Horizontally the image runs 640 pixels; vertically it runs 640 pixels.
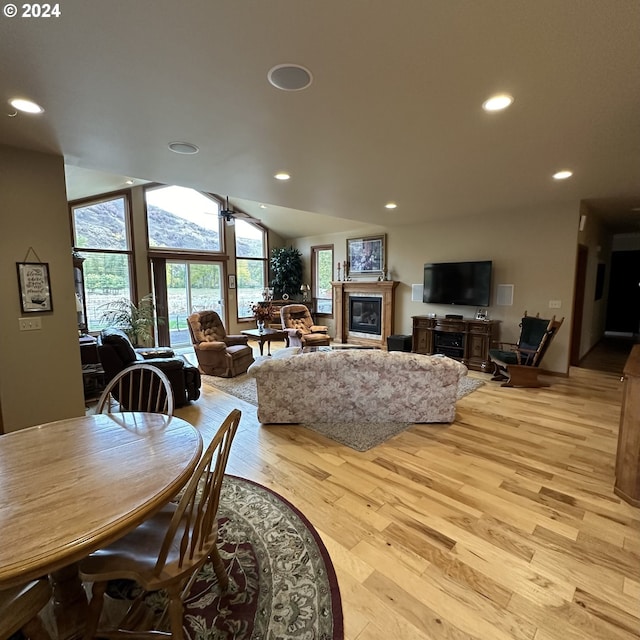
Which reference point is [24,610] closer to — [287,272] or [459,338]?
[459,338]

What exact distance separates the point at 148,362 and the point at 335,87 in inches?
131

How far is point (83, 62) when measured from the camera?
1.81m

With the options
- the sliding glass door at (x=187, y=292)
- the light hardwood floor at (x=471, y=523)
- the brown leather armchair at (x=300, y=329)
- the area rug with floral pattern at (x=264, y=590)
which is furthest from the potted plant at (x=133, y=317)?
the area rug with floral pattern at (x=264, y=590)

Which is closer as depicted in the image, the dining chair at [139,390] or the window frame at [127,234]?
the dining chair at [139,390]

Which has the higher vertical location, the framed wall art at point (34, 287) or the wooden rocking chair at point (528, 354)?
the framed wall art at point (34, 287)

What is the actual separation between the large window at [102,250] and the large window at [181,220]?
1.89 ft

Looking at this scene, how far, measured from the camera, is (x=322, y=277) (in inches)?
358

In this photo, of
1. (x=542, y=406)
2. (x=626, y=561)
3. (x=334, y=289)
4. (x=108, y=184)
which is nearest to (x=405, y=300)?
(x=334, y=289)

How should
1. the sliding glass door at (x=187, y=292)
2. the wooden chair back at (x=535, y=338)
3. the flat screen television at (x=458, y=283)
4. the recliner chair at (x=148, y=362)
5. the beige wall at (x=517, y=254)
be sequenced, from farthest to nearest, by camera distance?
the sliding glass door at (x=187, y=292), the flat screen television at (x=458, y=283), the beige wall at (x=517, y=254), the wooden chair back at (x=535, y=338), the recliner chair at (x=148, y=362)

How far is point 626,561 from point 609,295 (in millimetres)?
9504

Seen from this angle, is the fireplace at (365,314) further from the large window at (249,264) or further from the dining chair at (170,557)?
the dining chair at (170,557)

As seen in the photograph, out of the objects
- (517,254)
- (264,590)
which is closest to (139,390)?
(264,590)

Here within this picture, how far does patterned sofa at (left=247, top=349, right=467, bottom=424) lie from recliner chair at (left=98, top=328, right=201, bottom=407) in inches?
45.1

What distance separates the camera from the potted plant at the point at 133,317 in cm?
630
